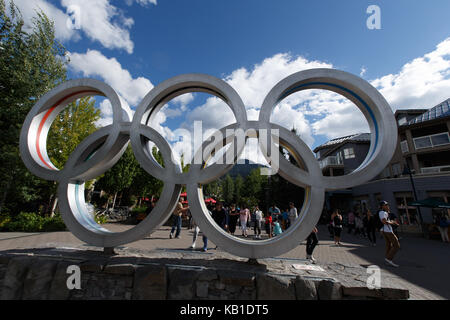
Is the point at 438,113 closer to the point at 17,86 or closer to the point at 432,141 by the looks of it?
the point at 432,141

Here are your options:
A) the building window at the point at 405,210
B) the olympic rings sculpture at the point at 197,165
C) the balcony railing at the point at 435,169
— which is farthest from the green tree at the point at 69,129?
the balcony railing at the point at 435,169

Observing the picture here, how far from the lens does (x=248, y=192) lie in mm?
48812

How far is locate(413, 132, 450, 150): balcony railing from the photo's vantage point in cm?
1802

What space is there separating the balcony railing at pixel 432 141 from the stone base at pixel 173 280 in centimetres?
2093

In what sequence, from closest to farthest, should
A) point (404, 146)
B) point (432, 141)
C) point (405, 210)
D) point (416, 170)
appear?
1. point (405, 210)
2. point (432, 141)
3. point (416, 170)
4. point (404, 146)

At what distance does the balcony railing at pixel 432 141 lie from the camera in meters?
18.0

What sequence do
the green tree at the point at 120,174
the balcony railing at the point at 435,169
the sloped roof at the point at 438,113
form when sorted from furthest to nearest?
the green tree at the point at 120,174 → the sloped roof at the point at 438,113 → the balcony railing at the point at 435,169

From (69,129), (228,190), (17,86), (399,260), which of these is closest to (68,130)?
(69,129)

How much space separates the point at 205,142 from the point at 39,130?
5637mm

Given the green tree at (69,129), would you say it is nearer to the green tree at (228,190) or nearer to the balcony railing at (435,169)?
the balcony railing at (435,169)

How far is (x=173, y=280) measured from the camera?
457 cm

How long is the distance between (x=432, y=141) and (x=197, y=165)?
2383 cm

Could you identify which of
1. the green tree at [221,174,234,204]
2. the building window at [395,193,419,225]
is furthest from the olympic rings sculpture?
the green tree at [221,174,234,204]
